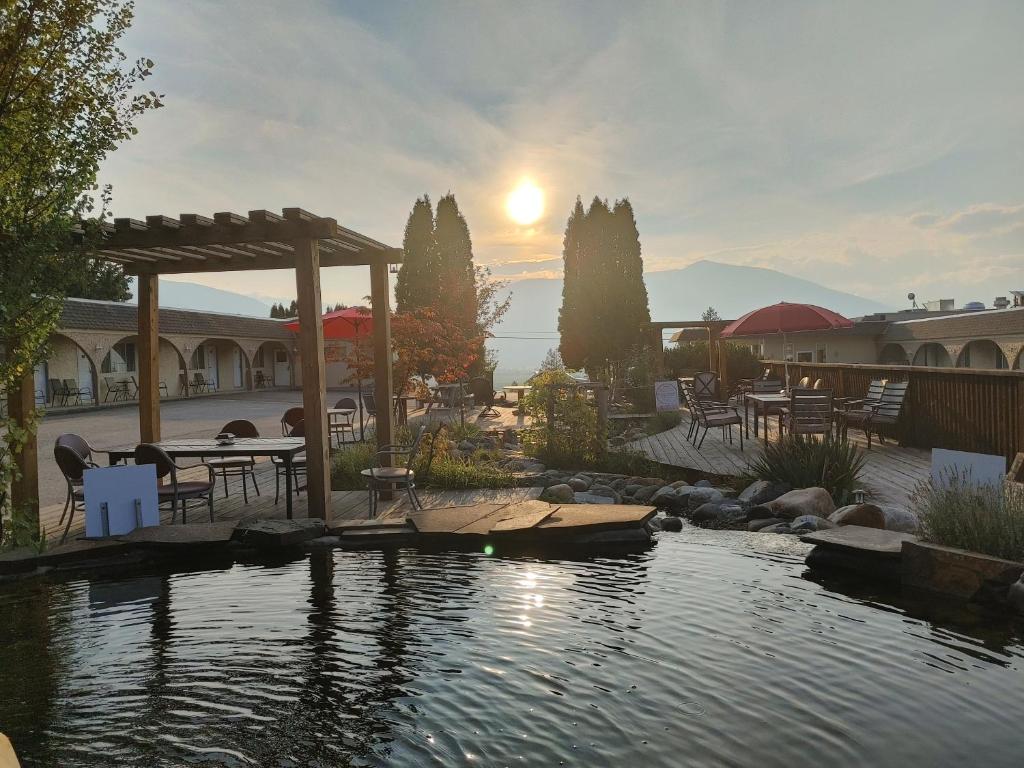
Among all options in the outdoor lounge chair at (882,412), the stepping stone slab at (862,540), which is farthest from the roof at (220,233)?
the outdoor lounge chair at (882,412)

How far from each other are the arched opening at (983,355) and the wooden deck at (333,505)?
22849 mm

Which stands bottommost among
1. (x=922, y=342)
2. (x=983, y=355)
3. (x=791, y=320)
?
(x=983, y=355)

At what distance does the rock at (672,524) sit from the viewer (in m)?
7.14

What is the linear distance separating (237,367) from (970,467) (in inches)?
1276

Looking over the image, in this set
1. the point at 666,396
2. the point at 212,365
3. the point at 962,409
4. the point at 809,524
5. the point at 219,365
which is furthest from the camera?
the point at 219,365

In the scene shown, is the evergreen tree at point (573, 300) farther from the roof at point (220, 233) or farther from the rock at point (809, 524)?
the rock at point (809, 524)

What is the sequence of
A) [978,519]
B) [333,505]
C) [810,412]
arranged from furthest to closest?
[810,412] → [333,505] → [978,519]

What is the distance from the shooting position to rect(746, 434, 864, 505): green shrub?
794 centimetres

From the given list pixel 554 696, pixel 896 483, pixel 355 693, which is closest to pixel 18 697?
pixel 355 693

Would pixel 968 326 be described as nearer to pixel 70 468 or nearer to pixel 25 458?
pixel 70 468

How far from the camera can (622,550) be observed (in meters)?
6.45

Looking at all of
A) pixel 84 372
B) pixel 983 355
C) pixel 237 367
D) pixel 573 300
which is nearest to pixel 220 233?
pixel 84 372

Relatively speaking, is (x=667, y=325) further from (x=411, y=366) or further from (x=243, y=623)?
(x=243, y=623)

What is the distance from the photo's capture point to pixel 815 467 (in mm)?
8070
